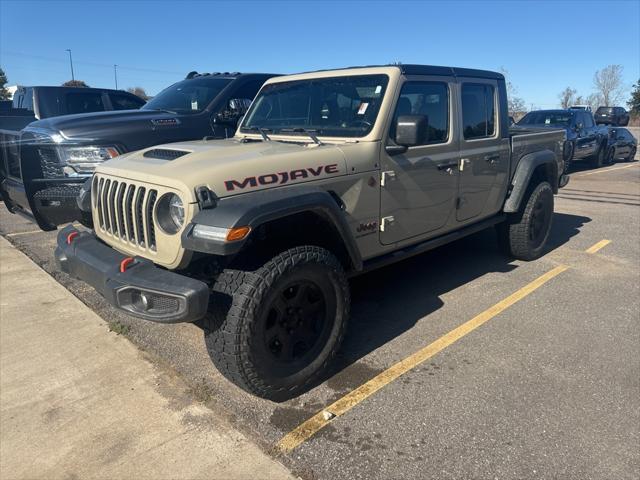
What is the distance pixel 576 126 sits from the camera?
44.3 feet

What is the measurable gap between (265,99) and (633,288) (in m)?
4.01

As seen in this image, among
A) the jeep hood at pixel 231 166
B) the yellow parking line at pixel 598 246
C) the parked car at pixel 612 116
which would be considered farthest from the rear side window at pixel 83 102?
the parked car at pixel 612 116

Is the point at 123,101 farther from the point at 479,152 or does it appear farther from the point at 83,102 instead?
the point at 479,152

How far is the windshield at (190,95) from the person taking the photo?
6.04m

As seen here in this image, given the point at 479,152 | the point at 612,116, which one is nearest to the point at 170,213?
the point at 479,152

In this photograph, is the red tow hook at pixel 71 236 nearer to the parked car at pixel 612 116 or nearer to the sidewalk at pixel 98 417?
the sidewalk at pixel 98 417

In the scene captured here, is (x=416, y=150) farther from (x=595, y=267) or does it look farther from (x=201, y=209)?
(x=595, y=267)

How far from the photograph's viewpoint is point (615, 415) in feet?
9.23

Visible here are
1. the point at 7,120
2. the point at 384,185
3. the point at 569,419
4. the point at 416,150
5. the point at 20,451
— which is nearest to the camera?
the point at 20,451

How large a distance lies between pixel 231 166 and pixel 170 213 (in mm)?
452

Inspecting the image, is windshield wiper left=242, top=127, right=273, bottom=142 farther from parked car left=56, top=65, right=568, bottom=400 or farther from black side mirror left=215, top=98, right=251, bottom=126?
black side mirror left=215, top=98, right=251, bottom=126

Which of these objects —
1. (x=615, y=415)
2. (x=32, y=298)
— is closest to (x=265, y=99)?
(x=32, y=298)

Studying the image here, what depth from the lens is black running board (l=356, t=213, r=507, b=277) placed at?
12.0 ft

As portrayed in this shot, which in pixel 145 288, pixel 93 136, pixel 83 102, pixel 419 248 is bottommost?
pixel 419 248
